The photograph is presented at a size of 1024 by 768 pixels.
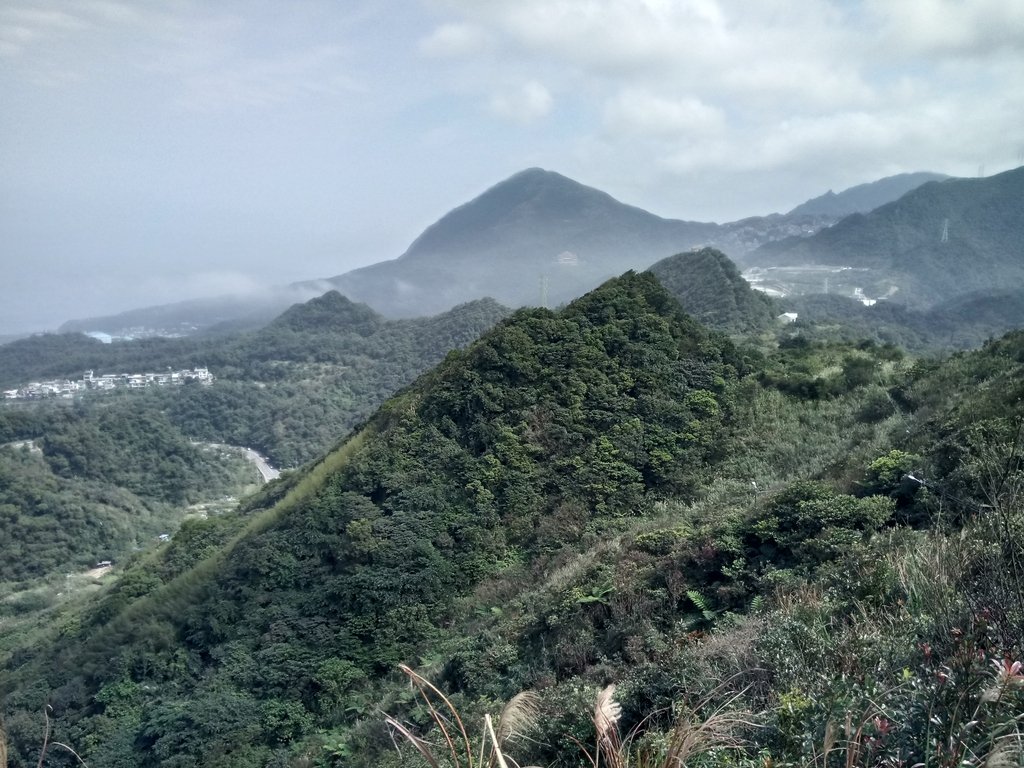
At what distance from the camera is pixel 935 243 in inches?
3221

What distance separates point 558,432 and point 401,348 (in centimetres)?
4619

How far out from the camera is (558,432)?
1473cm

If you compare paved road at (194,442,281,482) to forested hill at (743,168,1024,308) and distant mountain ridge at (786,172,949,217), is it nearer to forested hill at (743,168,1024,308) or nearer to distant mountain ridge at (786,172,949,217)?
forested hill at (743,168,1024,308)

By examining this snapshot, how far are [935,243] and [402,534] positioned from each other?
86.1 m

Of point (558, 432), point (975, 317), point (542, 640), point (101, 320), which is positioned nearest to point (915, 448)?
point (542, 640)

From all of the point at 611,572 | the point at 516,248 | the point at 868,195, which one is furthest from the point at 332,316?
the point at 868,195

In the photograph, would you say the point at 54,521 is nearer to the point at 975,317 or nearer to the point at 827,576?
the point at 827,576

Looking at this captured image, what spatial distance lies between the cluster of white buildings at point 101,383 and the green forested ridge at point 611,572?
53924 mm

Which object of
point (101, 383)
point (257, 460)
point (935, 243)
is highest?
point (935, 243)

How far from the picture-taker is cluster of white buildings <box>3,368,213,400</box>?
6875cm

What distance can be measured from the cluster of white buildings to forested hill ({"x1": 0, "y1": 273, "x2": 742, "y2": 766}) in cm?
5590

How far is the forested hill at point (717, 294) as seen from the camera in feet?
111

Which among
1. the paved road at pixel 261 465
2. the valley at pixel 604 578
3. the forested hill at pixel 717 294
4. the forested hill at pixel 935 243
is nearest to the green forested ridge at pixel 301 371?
the paved road at pixel 261 465

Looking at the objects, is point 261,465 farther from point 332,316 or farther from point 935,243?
point 935,243
